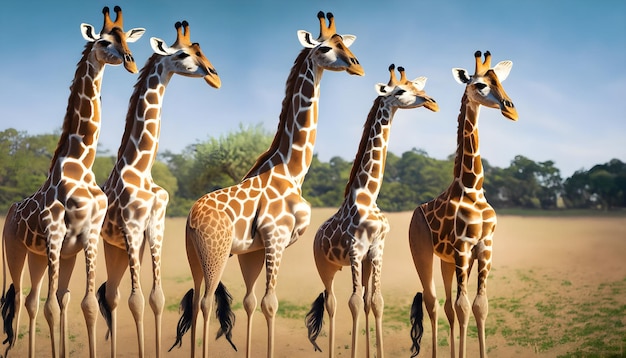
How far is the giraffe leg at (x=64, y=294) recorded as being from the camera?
6.54 m

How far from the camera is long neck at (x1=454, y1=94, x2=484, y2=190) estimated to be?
6.77m

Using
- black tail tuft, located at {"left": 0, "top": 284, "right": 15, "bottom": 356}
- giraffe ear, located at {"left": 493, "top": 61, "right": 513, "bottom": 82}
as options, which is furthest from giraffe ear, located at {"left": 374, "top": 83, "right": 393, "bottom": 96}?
black tail tuft, located at {"left": 0, "top": 284, "right": 15, "bottom": 356}

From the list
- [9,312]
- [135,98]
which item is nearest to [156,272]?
[135,98]

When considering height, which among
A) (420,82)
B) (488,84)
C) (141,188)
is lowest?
(141,188)

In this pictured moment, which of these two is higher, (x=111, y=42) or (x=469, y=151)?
(x=111, y=42)

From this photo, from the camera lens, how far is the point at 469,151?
6.83m

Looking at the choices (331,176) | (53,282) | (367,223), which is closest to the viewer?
(53,282)

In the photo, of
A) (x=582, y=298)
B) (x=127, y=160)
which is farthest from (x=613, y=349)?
(x=127, y=160)

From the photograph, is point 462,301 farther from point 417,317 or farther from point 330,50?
point 330,50

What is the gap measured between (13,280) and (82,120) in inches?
81.1

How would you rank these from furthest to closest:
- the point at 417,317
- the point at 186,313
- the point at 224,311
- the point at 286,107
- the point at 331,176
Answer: the point at 331,176, the point at 417,317, the point at 224,311, the point at 286,107, the point at 186,313

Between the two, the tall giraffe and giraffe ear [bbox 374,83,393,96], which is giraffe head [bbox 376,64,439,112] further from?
the tall giraffe

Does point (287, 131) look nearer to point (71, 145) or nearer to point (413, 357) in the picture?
point (71, 145)

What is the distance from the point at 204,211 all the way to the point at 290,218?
0.93 metres
